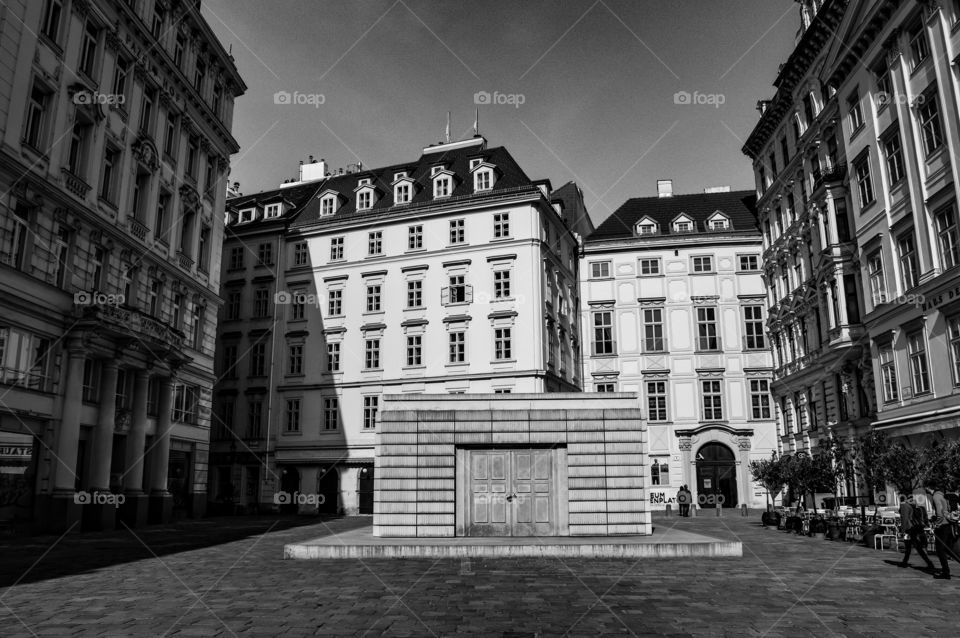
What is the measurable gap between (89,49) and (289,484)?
94.0 feet

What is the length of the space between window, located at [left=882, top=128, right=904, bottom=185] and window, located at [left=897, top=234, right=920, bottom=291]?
96.1 inches

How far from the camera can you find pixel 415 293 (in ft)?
158

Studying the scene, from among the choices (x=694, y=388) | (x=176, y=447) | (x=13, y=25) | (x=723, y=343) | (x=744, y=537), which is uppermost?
(x=13, y=25)

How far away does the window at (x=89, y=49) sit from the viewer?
97.4ft

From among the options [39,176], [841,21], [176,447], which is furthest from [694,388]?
[39,176]

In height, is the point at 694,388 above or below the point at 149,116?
below

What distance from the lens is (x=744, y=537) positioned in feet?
83.5

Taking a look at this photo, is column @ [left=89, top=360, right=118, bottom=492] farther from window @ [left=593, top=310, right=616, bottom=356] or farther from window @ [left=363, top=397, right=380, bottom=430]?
window @ [left=593, top=310, right=616, bottom=356]

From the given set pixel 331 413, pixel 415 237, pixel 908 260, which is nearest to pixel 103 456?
pixel 331 413

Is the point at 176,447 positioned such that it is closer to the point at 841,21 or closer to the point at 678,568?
the point at 678,568

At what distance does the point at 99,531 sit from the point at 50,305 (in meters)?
8.92

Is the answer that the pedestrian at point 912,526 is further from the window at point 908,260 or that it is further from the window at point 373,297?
the window at point 373,297

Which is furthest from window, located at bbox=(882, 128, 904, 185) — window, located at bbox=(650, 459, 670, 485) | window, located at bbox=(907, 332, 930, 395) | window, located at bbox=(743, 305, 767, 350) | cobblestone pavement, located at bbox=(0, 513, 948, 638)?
window, located at bbox=(650, 459, 670, 485)

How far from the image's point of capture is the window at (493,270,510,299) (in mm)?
45812
